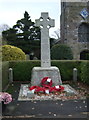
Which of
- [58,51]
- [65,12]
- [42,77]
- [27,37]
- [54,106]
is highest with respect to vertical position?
[65,12]

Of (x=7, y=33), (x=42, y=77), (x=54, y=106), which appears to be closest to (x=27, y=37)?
(x=7, y=33)

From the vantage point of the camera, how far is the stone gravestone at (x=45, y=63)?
27.2 feet

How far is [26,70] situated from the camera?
11086mm

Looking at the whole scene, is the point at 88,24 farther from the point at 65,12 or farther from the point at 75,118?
the point at 75,118

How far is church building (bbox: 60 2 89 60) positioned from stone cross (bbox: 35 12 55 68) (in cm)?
1235

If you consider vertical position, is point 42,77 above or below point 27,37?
→ below

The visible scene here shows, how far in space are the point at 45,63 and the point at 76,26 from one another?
13.8 meters

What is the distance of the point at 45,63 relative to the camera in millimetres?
8766

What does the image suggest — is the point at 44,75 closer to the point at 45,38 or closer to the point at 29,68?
the point at 45,38

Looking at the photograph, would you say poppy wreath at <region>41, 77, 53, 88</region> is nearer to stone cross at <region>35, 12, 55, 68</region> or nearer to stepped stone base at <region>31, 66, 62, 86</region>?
stepped stone base at <region>31, 66, 62, 86</region>

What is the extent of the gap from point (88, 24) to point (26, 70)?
44.1ft

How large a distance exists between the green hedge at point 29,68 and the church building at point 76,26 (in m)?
9.93

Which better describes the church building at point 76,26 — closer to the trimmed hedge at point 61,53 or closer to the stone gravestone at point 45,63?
the trimmed hedge at point 61,53

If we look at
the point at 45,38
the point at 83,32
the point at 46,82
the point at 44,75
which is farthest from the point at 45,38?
the point at 83,32
